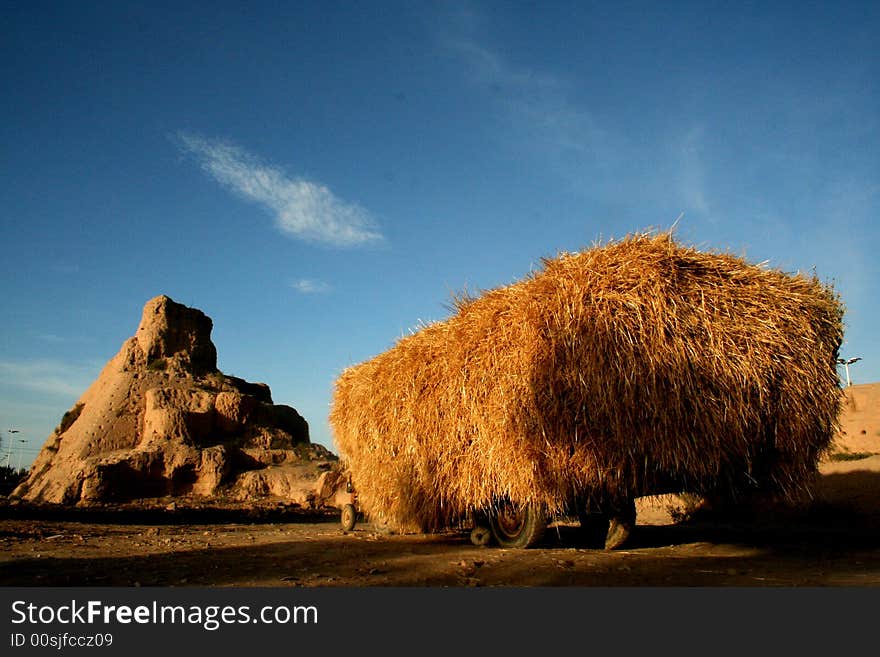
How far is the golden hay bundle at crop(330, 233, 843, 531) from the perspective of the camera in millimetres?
4984

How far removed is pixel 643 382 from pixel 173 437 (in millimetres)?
15494

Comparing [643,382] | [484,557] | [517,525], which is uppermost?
[643,382]

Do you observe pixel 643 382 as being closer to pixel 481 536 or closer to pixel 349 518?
pixel 481 536

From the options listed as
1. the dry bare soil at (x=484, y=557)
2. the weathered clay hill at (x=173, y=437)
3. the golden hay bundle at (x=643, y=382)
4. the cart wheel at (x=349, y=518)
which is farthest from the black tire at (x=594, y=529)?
the weathered clay hill at (x=173, y=437)

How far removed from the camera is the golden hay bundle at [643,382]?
16.4ft

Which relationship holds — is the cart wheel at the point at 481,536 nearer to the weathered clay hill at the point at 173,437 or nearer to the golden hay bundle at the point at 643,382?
the golden hay bundle at the point at 643,382

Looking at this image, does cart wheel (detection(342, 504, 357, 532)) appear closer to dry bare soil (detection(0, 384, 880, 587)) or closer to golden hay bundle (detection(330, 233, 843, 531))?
dry bare soil (detection(0, 384, 880, 587))

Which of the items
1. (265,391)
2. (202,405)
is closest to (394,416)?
(202,405)

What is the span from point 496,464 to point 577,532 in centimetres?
339

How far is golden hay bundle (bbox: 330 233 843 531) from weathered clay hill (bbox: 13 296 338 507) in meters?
11.4

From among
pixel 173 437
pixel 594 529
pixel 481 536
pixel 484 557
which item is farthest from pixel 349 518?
pixel 173 437

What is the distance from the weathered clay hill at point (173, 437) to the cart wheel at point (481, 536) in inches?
381

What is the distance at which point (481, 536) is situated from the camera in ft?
22.9

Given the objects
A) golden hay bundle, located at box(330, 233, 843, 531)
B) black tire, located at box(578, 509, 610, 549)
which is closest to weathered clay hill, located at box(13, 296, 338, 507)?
black tire, located at box(578, 509, 610, 549)
